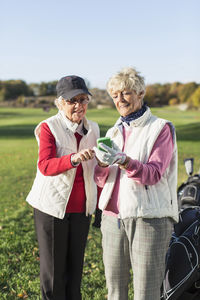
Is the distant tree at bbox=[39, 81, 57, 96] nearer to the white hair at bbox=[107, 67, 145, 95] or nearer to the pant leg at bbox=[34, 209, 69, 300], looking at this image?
the pant leg at bbox=[34, 209, 69, 300]

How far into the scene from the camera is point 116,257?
2.62 metres

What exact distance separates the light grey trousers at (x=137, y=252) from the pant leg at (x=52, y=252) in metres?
0.46

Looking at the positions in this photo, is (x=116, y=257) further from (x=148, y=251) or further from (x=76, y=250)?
(x=76, y=250)

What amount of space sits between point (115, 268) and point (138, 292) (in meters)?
0.23

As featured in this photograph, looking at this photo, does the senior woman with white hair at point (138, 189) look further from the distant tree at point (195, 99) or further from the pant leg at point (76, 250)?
the distant tree at point (195, 99)

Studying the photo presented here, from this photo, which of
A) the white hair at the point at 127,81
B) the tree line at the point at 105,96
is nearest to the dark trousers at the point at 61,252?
the white hair at the point at 127,81

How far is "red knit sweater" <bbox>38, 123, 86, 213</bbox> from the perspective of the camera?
2711 millimetres

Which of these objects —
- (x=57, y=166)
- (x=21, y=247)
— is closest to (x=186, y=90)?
(x=21, y=247)

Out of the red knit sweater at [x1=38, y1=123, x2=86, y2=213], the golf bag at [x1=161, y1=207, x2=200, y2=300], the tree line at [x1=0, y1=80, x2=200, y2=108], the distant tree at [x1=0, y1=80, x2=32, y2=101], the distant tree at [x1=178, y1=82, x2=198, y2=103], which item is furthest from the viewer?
the distant tree at [x1=0, y1=80, x2=32, y2=101]

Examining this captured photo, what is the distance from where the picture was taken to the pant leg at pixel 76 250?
300 centimetres

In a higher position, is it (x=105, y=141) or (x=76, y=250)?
(x=105, y=141)

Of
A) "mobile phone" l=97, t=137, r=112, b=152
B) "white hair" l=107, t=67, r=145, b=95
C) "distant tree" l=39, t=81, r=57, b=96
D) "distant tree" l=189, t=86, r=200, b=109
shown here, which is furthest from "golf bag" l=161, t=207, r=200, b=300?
"distant tree" l=39, t=81, r=57, b=96

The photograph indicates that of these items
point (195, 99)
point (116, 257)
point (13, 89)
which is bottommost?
point (195, 99)

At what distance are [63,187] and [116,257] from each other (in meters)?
0.67
